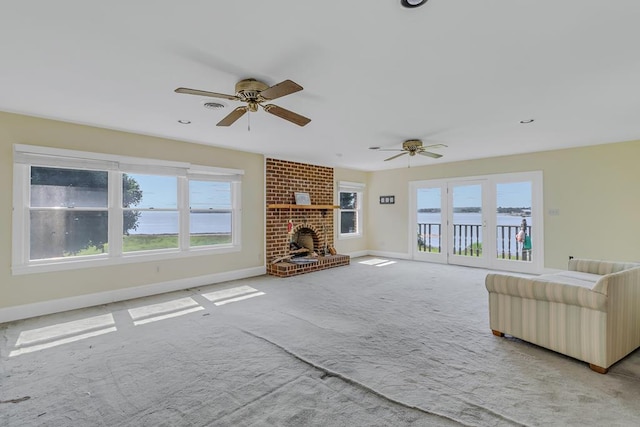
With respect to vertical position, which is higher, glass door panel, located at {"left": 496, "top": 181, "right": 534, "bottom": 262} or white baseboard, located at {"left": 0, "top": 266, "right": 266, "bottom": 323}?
glass door panel, located at {"left": 496, "top": 181, "right": 534, "bottom": 262}

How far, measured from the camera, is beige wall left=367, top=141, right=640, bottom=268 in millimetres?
4906

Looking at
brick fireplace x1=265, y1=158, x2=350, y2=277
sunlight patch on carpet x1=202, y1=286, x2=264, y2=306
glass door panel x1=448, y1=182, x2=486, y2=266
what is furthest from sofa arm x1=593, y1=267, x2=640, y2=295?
brick fireplace x1=265, y1=158, x2=350, y2=277

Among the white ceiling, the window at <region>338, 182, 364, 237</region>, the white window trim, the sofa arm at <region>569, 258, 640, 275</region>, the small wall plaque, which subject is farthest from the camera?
the window at <region>338, 182, 364, 237</region>

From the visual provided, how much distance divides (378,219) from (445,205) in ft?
6.08

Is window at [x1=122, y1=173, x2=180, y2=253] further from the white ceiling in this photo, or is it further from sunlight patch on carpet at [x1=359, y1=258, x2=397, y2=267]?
sunlight patch on carpet at [x1=359, y1=258, x2=397, y2=267]

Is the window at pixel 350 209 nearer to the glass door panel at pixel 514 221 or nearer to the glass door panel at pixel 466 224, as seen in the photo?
the glass door panel at pixel 466 224

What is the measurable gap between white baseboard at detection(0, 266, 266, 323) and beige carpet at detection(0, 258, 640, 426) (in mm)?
203

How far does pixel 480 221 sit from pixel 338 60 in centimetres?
554

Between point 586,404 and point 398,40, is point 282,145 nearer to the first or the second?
point 398,40

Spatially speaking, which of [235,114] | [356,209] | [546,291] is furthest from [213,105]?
[356,209]

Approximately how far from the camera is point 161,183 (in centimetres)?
482

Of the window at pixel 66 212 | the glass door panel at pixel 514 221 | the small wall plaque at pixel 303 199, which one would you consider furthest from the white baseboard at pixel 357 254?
the window at pixel 66 212

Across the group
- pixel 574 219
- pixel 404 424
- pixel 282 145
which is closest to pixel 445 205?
pixel 574 219

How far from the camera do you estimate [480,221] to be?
659 cm
